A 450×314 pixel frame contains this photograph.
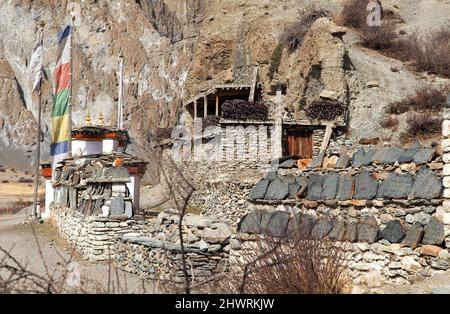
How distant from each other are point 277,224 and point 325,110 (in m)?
14.0

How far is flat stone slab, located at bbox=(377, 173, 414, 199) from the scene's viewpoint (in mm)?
8234

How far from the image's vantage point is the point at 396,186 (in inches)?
330

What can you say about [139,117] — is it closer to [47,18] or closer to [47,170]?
[47,18]

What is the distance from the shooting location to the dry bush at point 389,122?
2186 cm

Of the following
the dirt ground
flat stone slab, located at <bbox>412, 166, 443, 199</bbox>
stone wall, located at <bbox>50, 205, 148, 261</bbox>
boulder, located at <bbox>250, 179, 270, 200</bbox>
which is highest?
flat stone slab, located at <bbox>412, 166, 443, 199</bbox>

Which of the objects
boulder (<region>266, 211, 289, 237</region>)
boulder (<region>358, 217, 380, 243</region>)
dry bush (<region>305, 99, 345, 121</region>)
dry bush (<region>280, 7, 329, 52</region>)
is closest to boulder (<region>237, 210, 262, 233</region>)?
boulder (<region>266, 211, 289, 237</region>)

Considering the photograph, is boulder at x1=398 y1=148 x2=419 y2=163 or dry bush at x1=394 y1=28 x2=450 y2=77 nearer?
boulder at x1=398 y1=148 x2=419 y2=163

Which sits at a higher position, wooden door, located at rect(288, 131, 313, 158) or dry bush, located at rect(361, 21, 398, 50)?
dry bush, located at rect(361, 21, 398, 50)

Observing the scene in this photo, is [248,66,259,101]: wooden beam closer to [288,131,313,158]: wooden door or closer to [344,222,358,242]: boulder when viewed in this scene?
[288,131,313,158]: wooden door

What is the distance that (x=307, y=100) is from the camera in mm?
25047

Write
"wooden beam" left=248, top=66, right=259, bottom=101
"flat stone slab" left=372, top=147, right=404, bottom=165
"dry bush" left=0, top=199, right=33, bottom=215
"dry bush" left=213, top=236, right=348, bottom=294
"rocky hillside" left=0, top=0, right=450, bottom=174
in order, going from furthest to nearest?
1. "dry bush" left=0, top=199, right=33, bottom=215
2. "wooden beam" left=248, top=66, right=259, bottom=101
3. "rocky hillside" left=0, top=0, right=450, bottom=174
4. "flat stone slab" left=372, top=147, right=404, bottom=165
5. "dry bush" left=213, top=236, right=348, bottom=294

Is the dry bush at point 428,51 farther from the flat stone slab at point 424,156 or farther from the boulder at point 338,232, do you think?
the boulder at point 338,232

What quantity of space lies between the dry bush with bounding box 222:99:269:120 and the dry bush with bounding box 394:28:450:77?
8718 mm

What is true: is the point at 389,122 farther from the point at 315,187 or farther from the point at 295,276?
the point at 295,276
